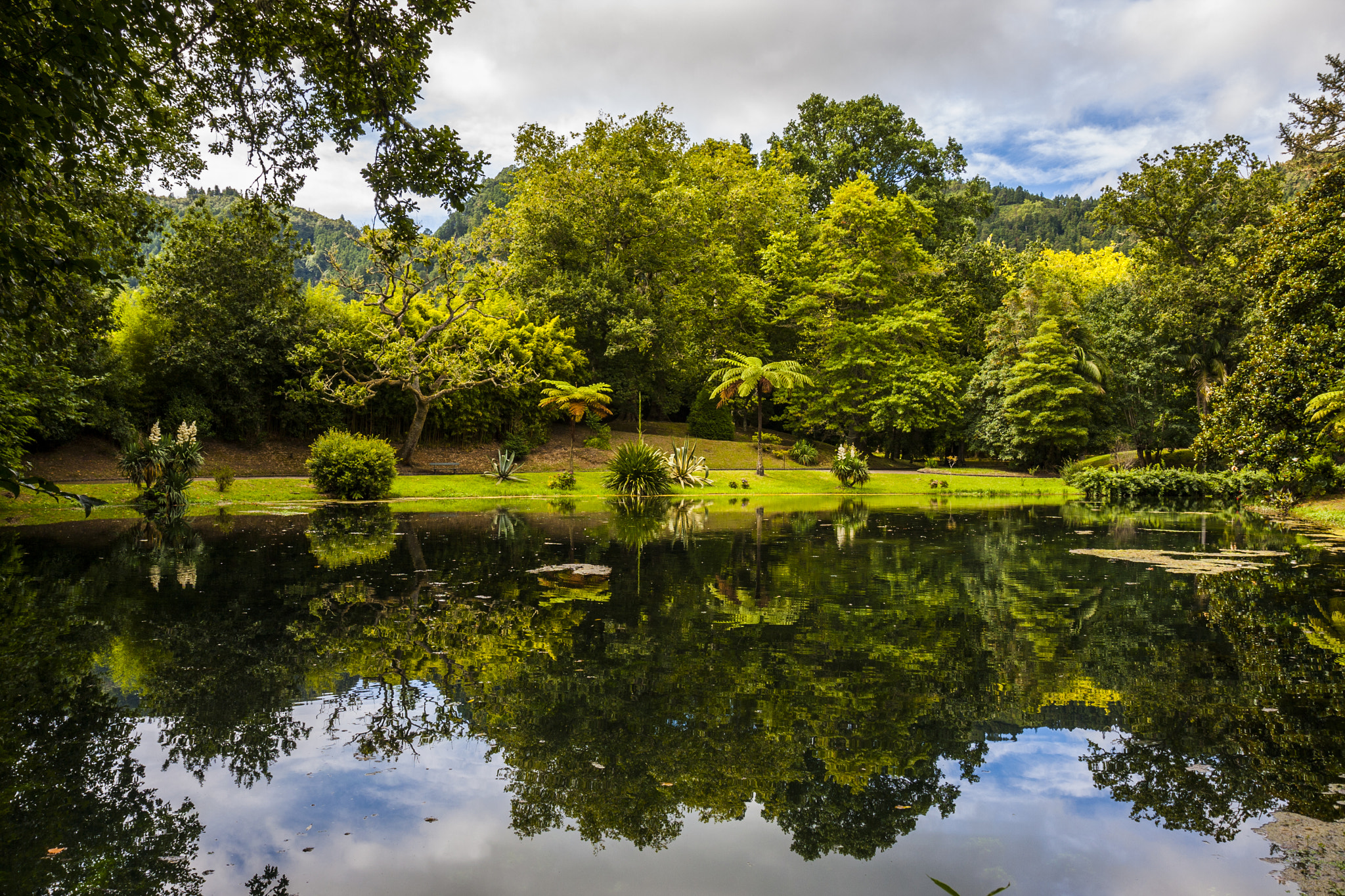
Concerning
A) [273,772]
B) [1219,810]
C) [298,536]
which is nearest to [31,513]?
[298,536]

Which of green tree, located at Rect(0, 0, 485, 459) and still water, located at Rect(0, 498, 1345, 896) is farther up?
green tree, located at Rect(0, 0, 485, 459)

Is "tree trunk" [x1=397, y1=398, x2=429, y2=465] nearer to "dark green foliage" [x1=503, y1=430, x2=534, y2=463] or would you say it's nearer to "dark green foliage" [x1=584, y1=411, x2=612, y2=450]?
"dark green foliage" [x1=503, y1=430, x2=534, y2=463]

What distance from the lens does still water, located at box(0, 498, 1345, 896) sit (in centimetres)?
275

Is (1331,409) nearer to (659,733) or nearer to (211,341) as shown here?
(659,733)

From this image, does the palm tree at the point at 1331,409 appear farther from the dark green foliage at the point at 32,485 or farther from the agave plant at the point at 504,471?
the agave plant at the point at 504,471

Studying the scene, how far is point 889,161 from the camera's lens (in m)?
43.6

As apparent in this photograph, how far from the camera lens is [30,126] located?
486 cm

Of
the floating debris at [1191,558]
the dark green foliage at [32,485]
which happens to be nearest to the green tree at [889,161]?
the floating debris at [1191,558]

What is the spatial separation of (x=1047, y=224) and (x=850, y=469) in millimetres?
95062

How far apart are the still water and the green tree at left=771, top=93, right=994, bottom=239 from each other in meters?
38.6

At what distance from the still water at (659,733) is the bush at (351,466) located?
32.1ft

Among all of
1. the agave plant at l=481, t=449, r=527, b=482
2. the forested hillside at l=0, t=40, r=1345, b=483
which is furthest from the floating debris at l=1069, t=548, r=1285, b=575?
the agave plant at l=481, t=449, r=527, b=482

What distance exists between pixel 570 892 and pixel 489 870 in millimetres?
341

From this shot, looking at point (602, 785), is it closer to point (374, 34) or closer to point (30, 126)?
point (30, 126)
